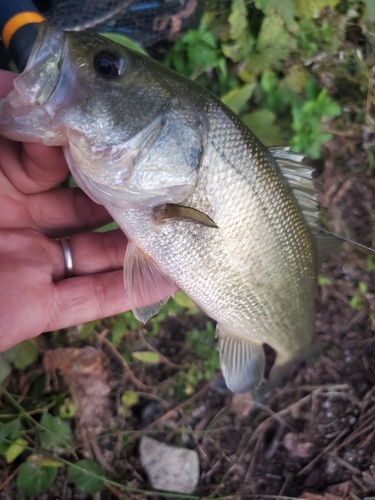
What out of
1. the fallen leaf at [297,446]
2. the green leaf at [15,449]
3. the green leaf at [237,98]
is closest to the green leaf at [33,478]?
the green leaf at [15,449]

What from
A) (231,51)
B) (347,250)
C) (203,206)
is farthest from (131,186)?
(347,250)

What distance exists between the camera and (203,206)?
1.25m

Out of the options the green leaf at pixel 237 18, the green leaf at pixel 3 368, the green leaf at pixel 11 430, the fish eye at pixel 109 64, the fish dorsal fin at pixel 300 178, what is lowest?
the green leaf at pixel 11 430

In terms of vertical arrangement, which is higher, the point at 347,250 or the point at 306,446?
the point at 347,250

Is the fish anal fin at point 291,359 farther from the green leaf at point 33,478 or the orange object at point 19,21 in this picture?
the orange object at point 19,21

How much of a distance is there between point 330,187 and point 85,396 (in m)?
1.86

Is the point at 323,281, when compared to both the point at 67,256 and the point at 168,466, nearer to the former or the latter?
the point at 168,466

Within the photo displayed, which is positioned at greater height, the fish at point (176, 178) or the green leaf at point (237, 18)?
the green leaf at point (237, 18)

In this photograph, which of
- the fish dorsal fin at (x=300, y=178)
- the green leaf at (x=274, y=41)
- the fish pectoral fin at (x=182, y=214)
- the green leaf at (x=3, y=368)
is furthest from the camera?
the green leaf at (x=274, y=41)

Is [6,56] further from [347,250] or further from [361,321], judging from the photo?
[361,321]

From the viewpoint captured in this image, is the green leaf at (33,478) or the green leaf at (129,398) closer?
the green leaf at (33,478)

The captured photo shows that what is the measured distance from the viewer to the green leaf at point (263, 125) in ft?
6.23

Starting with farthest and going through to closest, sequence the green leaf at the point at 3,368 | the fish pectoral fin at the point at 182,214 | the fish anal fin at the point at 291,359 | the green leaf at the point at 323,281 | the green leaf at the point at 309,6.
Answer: the green leaf at the point at 323,281, the green leaf at the point at 309,6, the fish anal fin at the point at 291,359, the green leaf at the point at 3,368, the fish pectoral fin at the point at 182,214

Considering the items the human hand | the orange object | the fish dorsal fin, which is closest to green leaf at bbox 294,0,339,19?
the fish dorsal fin
